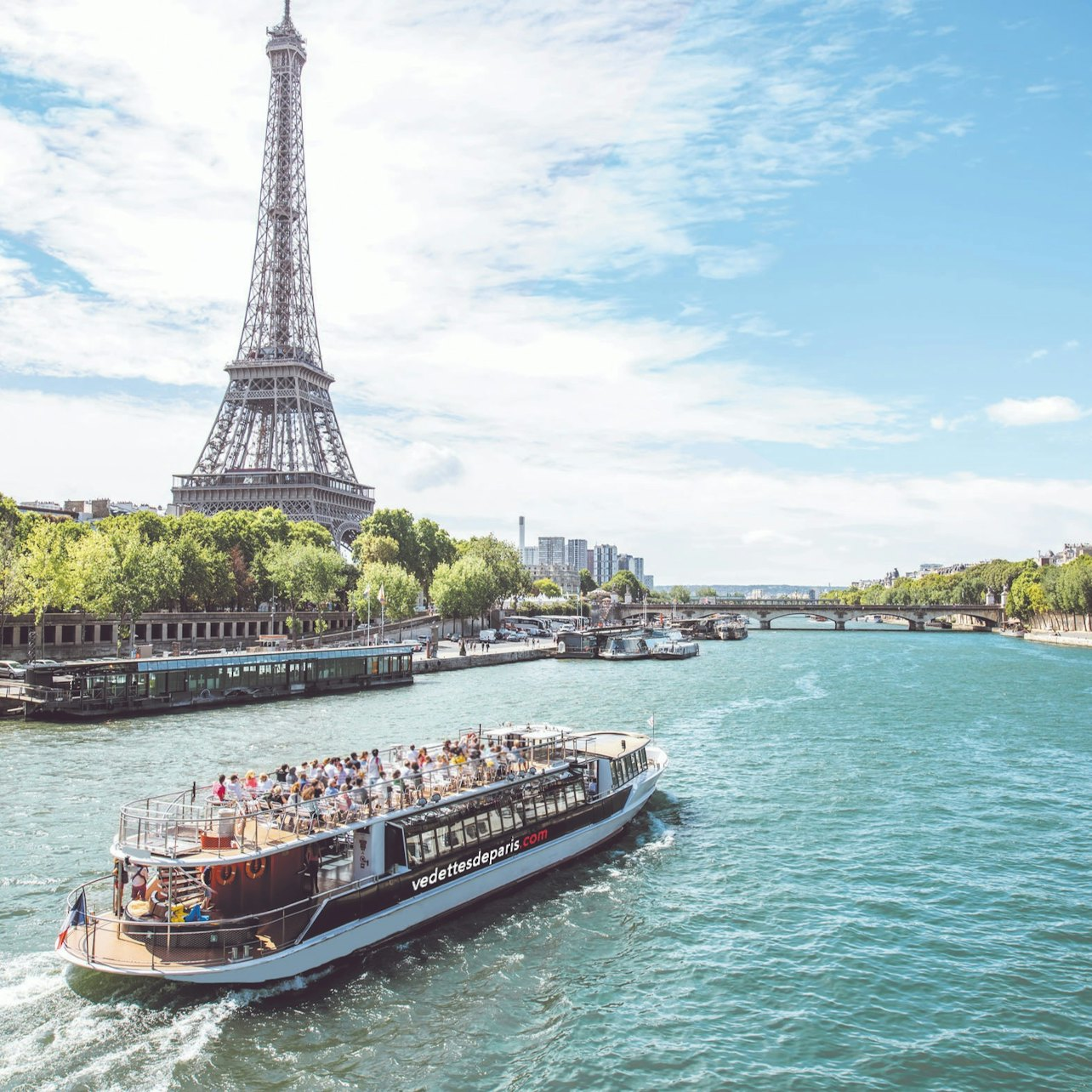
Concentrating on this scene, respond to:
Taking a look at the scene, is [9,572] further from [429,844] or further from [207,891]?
[429,844]

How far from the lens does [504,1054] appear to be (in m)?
17.0

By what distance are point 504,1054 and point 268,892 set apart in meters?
6.39

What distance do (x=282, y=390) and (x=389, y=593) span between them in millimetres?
48262

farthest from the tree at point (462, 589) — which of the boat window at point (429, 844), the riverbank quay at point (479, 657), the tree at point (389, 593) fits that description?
the boat window at point (429, 844)

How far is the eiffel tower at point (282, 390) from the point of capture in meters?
129

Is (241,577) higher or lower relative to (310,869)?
higher

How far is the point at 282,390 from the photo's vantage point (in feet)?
442

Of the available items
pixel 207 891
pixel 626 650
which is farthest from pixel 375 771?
pixel 626 650

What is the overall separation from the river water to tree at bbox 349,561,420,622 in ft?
185

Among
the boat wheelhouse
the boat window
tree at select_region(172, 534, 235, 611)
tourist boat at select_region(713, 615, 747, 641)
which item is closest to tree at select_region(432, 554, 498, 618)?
tree at select_region(172, 534, 235, 611)

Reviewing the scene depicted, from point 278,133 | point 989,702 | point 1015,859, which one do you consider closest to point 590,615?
point 278,133

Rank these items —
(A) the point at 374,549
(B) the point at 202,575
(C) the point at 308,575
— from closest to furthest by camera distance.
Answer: (B) the point at 202,575
(C) the point at 308,575
(A) the point at 374,549

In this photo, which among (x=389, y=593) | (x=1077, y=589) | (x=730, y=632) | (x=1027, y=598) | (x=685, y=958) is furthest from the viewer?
(x=1027, y=598)

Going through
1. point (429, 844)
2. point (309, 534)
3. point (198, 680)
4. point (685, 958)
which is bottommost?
point (685, 958)
